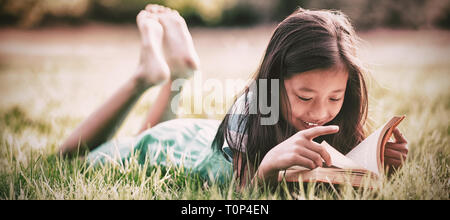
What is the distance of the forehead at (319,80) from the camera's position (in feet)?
2.68

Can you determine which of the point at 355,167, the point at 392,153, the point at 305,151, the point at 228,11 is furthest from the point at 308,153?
the point at 228,11

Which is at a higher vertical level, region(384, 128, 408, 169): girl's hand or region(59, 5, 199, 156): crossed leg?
region(59, 5, 199, 156): crossed leg

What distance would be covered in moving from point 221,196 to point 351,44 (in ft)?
1.44

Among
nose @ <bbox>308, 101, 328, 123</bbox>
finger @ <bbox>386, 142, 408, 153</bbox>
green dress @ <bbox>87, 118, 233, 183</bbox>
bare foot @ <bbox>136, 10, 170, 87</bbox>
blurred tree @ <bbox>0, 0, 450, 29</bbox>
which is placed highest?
blurred tree @ <bbox>0, 0, 450, 29</bbox>

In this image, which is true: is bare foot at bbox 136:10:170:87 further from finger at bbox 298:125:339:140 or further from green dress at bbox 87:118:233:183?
finger at bbox 298:125:339:140

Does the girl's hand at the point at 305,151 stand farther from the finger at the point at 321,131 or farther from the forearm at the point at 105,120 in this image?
the forearm at the point at 105,120

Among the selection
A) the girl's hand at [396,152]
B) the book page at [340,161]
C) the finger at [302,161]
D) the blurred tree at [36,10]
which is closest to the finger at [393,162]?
the girl's hand at [396,152]

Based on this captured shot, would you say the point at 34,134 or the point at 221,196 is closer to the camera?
the point at 221,196

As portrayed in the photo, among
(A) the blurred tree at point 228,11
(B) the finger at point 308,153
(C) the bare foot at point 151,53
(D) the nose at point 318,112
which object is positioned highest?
(A) the blurred tree at point 228,11

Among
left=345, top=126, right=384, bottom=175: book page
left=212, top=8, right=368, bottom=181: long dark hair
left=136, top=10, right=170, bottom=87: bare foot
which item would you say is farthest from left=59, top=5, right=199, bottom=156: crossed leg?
left=345, top=126, right=384, bottom=175: book page

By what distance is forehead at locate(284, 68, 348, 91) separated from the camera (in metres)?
0.82
